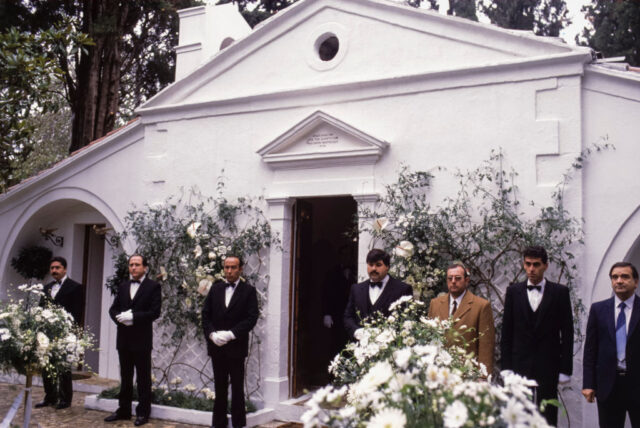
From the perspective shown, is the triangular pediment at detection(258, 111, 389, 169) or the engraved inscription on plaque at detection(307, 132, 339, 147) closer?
the triangular pediment at detection(258, 111, 389, 169)

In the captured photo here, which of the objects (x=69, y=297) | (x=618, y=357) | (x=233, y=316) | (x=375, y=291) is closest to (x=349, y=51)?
(x=375, y=291)

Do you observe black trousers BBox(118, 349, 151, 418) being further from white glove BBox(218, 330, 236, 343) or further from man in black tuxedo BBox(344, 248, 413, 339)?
man in black tuxedo BBox(344, 248, 413, 339)

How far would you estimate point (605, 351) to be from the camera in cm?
484

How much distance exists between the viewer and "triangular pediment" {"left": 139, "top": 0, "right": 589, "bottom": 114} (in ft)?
23.5

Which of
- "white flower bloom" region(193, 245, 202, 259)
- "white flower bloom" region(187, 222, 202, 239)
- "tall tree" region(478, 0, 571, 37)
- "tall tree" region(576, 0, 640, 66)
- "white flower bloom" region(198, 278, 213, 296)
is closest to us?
"white flower bloom" region(198, 278, 213, 296)

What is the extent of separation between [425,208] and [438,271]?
2.70ft

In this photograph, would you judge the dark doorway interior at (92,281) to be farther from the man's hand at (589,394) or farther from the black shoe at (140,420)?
the man's hand at (589,394)

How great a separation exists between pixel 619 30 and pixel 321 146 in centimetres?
1331

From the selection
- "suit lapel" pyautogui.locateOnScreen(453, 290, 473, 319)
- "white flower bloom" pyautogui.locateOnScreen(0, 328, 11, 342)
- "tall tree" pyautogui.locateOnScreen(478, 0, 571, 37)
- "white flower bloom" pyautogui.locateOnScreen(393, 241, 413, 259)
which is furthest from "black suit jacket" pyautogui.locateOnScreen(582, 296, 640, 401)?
"tall tree" pyautogui.locateOnScreen(478, 0, 571, 37)

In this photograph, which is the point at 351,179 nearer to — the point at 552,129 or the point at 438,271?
the point at 438,271

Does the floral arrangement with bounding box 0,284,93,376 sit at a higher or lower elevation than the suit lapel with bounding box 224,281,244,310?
lower

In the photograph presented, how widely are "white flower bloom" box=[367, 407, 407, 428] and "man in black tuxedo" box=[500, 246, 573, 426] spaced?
11.2 feet

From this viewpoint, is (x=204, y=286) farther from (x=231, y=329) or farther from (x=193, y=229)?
(x=231, y=329)

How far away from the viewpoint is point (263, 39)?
8680mm
